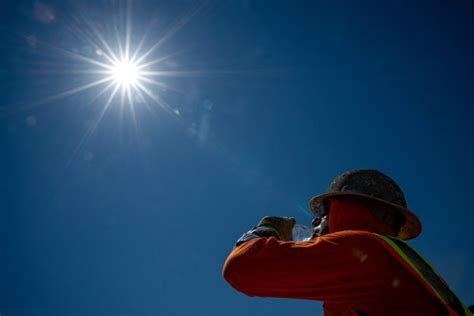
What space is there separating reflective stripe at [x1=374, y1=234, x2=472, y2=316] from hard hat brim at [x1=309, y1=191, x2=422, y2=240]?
2.78 feet

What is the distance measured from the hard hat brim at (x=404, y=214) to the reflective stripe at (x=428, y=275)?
0.85m

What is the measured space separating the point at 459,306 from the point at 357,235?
1032mm

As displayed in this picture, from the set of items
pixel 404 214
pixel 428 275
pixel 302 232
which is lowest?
pixel 428 275

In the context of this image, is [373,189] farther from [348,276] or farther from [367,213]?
[348,276]

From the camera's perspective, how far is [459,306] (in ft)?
9.07

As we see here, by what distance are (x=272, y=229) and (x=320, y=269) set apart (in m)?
0.97

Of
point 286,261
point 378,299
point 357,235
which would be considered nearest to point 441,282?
point 378,299

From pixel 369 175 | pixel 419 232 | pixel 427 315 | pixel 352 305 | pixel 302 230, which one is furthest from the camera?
pixel 302 230

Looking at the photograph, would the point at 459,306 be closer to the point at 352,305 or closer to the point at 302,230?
the point at 352,305

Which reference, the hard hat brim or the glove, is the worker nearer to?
the glove

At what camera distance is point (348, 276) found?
263cm

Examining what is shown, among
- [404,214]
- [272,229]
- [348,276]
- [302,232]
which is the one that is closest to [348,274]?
[348,276]

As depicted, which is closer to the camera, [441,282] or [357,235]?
[357,235]

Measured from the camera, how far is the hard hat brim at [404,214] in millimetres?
3740
